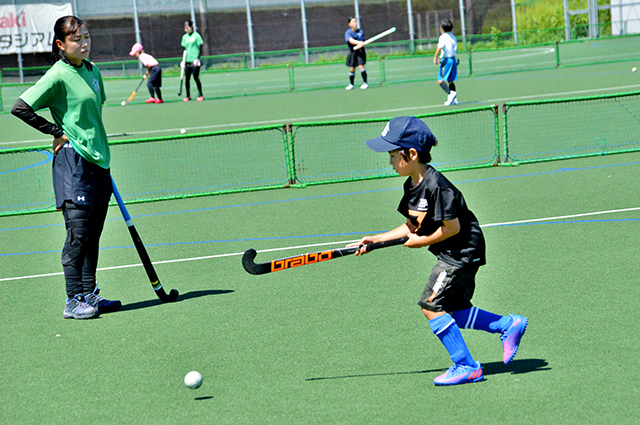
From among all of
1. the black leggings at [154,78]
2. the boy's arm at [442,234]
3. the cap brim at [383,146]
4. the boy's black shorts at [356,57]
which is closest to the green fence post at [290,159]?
the cap brim at [383,146]

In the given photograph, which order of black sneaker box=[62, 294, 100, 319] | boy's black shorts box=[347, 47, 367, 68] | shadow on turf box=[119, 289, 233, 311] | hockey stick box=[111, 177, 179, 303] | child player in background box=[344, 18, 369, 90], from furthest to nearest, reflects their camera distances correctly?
boy's black shorts box=[347, 47, 367, 68], child player in background box=[344, 18, 369, 90], shadow on turf box=[119, 289, 233, 311], hockey stick box=[111, 177, 179, 303], black sneaker box=[62, 294, 100, 319]

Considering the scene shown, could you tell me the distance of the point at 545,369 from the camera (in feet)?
15.6

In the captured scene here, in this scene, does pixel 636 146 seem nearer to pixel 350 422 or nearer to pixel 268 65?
pixel 350 422

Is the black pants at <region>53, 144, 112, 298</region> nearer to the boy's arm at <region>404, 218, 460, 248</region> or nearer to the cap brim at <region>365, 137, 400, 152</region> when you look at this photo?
the cap brim at <region>365, 137, 400, 152</region>

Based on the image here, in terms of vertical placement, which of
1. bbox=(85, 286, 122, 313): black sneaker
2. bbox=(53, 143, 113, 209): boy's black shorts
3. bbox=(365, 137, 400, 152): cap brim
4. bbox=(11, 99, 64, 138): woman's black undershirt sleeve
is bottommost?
bbox=(85, 286, 122, 313): black sneaker

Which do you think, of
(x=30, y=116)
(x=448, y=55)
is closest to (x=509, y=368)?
(x=30, y=116)

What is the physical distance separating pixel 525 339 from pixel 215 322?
230 cm

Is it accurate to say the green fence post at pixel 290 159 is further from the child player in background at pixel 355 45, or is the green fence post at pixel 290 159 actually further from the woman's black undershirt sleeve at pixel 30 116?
the child player in background at pixel 355 45

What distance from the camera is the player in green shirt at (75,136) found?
19.7 ft

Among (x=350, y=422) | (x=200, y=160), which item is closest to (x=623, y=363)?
(x=350, y=422)

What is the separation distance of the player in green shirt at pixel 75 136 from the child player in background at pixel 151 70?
17516 millimetres

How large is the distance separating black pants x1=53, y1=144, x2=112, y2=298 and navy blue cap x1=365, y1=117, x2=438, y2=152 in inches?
106

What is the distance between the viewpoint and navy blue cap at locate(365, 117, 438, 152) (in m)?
4.43

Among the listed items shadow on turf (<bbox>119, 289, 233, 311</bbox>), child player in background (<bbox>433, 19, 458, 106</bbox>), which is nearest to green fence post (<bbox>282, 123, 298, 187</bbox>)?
shadow on turf (<bbox>119, 289, 233, 311</bbox>)
